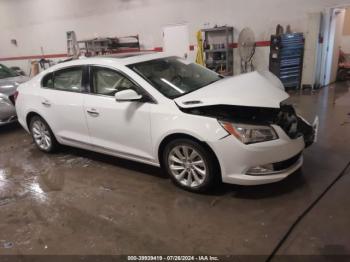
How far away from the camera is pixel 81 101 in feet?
10.7

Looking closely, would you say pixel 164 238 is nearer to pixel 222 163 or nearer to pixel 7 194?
pixel 222 163

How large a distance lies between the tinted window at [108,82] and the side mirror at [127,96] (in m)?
0.17

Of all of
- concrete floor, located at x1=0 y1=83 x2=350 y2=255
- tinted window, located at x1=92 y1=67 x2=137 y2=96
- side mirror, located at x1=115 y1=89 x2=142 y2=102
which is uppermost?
tinted window, located at x1=92 y1=67 x2=137 y2=96

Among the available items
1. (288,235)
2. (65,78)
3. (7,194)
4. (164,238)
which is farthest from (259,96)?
(7,194)

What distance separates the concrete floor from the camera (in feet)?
7.00

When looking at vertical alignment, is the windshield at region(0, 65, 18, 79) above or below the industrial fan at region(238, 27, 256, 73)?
below

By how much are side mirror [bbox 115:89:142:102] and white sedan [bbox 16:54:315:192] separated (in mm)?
10

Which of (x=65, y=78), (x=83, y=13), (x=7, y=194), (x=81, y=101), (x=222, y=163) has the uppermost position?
(x=83, y=13)

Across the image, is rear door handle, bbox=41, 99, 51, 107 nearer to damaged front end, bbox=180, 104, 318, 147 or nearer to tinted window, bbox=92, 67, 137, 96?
tinted window, bbox=92, 67, 137, 96

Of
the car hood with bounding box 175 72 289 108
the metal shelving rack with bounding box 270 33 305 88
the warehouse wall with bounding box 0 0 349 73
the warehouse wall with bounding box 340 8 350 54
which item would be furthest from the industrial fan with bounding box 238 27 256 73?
the car hood with bounding box 175 72 289 108

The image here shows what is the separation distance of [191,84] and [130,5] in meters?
7.85

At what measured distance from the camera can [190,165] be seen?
2.68 meters

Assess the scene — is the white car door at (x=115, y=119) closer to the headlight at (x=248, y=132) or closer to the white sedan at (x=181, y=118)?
the white sedan at (x=181, y=118)

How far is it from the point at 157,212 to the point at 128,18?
8.85 metres
